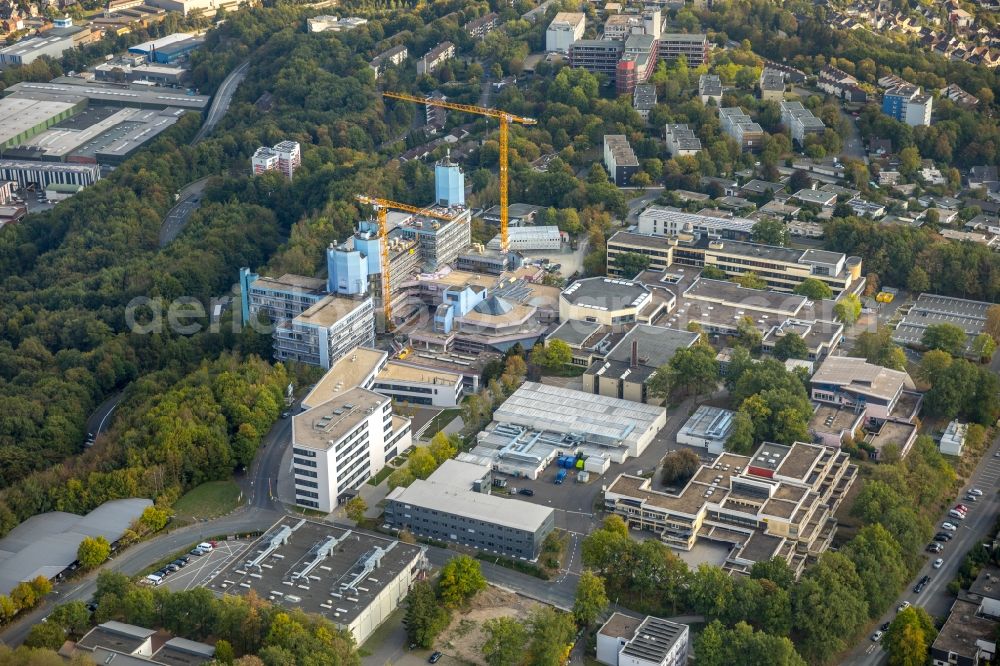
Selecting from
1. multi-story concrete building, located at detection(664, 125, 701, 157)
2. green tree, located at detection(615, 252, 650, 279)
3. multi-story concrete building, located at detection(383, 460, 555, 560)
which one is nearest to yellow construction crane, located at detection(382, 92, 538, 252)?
green tree, located at detection(615, 252, 650, 279)

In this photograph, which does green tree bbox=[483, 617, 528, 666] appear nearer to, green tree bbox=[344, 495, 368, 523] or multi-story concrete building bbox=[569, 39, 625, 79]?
green tree bbox=[344, 495, 368, 523]

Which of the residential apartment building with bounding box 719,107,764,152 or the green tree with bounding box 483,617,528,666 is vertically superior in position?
the residential apartment building with bounding box 719,107,764,152

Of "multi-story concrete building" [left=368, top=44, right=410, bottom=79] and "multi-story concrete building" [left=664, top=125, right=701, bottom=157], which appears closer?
"multi-story concrete building" [left=664, top=125, right=701, bottom=157]

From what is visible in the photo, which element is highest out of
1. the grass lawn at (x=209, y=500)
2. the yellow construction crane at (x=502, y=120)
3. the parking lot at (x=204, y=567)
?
the yellow construction crane at (x=502, y=120)

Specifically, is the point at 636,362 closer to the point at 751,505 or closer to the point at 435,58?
the point at 751,505

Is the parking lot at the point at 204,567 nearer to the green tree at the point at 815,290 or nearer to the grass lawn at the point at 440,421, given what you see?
the grass lawn at the point at 440,421

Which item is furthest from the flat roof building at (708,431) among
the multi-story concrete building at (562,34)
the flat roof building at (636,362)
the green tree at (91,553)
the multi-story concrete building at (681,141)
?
the multi-story concrete building at (562,34)

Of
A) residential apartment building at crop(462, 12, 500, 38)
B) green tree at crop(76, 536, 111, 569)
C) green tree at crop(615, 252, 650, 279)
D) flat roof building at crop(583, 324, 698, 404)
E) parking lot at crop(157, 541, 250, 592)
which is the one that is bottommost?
parking lot at crop(157, 541, 250, 592)
